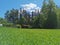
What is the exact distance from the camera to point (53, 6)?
137ft

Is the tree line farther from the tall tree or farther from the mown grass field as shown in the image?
the mown grass field

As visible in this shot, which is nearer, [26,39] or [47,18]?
[26,39]

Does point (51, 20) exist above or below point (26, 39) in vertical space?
below

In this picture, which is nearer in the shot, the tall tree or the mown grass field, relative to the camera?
the mown grass field

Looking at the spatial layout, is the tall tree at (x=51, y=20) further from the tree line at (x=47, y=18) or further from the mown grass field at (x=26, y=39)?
the mown grass field at (x=26, y=39)

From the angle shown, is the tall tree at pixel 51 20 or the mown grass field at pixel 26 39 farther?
the tall tree at pixel 51 20

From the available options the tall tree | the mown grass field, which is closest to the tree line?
the tall tree

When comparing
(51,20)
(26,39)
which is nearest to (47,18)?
(51,20)

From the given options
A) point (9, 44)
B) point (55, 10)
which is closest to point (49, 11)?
point (55, 10)

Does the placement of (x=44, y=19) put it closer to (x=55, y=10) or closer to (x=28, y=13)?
(x=55, y=10)

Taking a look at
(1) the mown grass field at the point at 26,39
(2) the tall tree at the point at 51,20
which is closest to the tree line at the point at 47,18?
(2) the tall tree at the point at 51,20

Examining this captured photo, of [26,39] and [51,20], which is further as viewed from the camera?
[51,20]

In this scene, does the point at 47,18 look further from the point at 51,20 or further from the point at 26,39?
the point at 26,39

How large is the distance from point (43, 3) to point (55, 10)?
5.15 m
